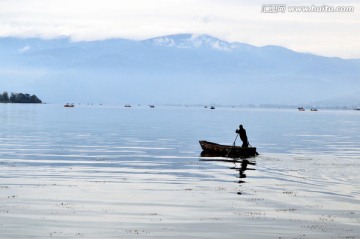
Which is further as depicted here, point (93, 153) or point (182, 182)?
point (93, 153)

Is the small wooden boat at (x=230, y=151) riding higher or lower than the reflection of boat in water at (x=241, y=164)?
higher

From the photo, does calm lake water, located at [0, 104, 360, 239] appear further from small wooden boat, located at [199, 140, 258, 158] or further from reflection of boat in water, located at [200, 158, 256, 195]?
A: small wooden boat, located at [199, 140, 258, 158]

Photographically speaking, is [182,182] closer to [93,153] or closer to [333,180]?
[333,180]

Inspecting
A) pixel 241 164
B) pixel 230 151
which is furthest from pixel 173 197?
pixel 230 151

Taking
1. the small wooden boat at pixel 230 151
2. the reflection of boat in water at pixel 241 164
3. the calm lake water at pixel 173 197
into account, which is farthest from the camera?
the small wooden boat at pixel 230 151

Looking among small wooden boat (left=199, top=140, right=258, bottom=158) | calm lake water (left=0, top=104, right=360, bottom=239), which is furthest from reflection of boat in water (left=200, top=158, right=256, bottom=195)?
small wooden boat (left=199, top=140, right=258, bottom=158)

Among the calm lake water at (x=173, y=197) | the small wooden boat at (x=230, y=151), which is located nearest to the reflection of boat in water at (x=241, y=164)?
the calm lake water at (x=173, y=197)

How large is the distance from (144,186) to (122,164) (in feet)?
52.0

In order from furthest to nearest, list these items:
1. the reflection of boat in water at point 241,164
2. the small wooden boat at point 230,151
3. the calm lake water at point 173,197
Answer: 1. the small wooden boat at point 230,151
2. the reflection of boat in water at point 241,164
3. the calm lake water at point 173,197

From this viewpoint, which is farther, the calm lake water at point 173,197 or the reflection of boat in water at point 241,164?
the reflection of boat in water at point 241,164

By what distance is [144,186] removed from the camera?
42969 mm

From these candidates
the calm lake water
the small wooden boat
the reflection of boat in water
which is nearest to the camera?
the calm lake water

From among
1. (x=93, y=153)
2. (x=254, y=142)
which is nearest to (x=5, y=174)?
(x=93, y=153)

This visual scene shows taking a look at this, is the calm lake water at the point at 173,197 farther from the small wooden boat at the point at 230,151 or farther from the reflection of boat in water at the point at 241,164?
the small wooden boat at the point at 230,151
